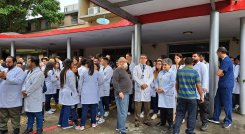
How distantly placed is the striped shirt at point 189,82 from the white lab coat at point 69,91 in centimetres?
253

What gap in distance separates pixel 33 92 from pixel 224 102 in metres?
4.27

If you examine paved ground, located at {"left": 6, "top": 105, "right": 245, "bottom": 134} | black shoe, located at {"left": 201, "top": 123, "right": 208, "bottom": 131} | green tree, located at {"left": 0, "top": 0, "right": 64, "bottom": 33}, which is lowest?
paved ground, located at {"left": 6, "top": 105, "right": 245, "bottom": 134}

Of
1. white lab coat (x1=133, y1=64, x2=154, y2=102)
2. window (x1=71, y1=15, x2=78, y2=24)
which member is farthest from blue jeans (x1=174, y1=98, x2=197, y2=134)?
window (x1=71, y1=15, x2=78, y2=24)

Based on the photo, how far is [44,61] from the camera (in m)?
7.34

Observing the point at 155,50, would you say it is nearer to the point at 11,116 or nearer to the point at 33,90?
the point at 33,90

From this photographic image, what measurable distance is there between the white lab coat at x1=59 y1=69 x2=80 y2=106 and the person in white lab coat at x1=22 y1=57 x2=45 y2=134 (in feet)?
2.08

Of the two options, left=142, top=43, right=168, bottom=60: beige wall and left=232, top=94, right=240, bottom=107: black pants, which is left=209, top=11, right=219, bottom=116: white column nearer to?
left=232, top=94, right=240, bottom=107: black pants

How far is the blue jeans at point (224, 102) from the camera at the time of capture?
16.6 ft

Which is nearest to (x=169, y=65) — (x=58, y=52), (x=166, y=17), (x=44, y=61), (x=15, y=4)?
(x=166, y=17)

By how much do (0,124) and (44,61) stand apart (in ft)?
9.11

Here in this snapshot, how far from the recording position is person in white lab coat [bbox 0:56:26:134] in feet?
15.7

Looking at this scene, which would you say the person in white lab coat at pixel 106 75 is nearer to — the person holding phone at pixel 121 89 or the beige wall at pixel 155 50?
the person holding phone at pixel 121 89

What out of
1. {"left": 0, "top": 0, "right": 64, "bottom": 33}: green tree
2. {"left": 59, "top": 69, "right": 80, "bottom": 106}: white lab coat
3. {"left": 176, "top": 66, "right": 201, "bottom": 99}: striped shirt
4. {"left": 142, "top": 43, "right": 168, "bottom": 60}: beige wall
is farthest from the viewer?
{"left": 0, "top": 0, "right": 64, "bottom": 33}: green tree

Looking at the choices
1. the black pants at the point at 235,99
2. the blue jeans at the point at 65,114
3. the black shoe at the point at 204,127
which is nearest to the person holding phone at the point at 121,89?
the blue jeans at the point at 65,114
